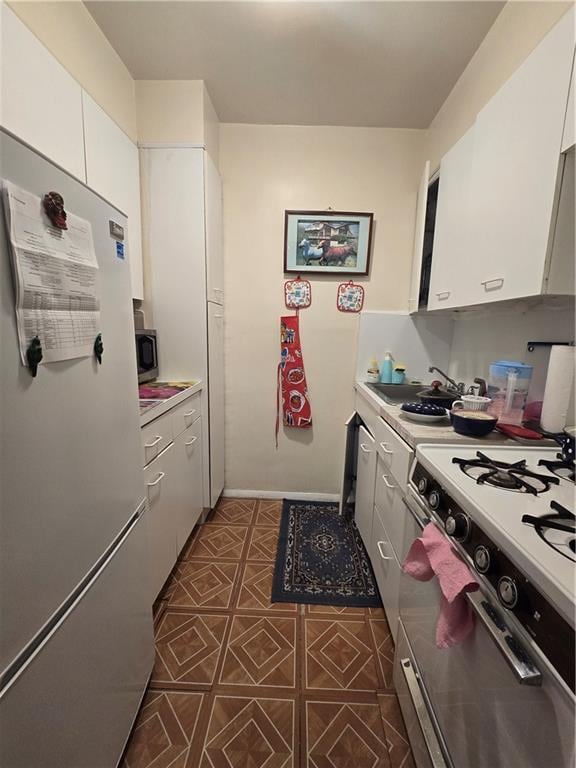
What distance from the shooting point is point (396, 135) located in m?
2.13

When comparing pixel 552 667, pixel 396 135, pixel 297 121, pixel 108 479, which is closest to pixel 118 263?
pixel 108 479

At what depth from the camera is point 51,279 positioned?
64 centimetres

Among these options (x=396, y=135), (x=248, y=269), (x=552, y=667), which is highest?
(x=396, y=135)

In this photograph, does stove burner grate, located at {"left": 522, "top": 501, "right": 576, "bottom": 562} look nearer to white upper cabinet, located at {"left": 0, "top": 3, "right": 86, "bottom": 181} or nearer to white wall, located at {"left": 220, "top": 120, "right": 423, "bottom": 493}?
white upper cabinet, located at {"left": 0, "top": 3, "right": 86, "bottom": 181}

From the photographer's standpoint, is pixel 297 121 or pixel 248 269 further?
pixel 248 269

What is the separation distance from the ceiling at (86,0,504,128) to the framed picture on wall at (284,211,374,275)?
581 millimetres

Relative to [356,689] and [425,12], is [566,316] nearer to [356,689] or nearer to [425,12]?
[425,12]

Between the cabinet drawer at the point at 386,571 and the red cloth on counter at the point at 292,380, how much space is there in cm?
95

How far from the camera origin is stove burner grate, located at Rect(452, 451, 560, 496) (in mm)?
773

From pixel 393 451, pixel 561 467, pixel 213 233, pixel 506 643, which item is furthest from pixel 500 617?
pixel 213 233

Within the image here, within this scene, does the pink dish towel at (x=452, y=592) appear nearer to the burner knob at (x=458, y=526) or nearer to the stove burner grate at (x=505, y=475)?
the burner knob at (x=458, y=526)

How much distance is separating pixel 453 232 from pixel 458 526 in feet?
4.28

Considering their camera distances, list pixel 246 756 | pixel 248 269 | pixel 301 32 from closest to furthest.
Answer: pixel 246 756, pixel 301 32, pixel 248 269

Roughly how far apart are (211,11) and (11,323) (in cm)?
169
